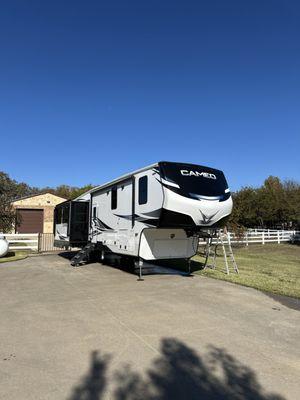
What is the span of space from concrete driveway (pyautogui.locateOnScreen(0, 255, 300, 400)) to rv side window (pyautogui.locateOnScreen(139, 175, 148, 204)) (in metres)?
2.65

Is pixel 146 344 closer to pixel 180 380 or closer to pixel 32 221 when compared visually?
pixel 180 380

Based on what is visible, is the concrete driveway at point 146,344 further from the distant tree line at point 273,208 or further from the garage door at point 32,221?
the distant tree line at point 273,208

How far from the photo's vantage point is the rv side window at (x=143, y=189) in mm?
11234

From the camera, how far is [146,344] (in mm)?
5594

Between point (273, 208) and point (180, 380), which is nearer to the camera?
point (180, 380)

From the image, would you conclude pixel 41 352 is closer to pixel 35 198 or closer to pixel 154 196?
pixel 154 196

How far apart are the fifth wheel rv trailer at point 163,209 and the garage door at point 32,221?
2207cm

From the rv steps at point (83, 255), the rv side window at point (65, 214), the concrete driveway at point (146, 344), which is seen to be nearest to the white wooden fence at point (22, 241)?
the rv side window at point (65, 214)

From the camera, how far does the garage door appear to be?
3444 centimetres

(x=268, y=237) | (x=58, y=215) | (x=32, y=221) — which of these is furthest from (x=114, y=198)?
(x=32, y=221)

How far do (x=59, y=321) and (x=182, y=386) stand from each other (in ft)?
10.5

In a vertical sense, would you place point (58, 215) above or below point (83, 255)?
above

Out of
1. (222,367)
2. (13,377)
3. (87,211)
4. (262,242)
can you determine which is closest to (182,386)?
(222,367)

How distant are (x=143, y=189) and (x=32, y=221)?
2579cm
